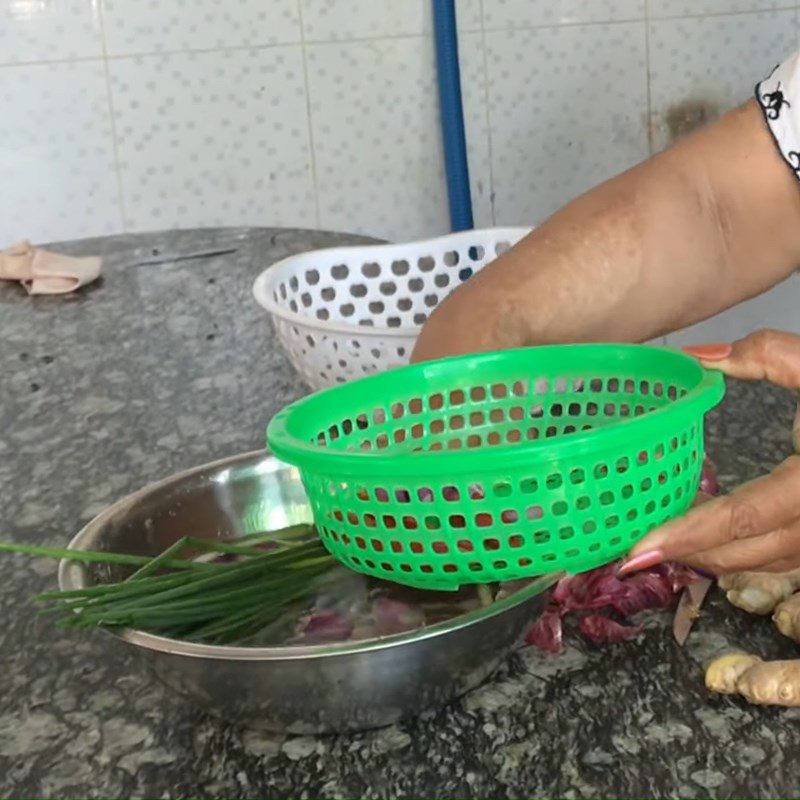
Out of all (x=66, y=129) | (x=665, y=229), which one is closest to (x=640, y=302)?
(x=665, y=229)

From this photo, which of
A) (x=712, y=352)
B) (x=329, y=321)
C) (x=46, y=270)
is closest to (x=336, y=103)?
(x=46, y=270)

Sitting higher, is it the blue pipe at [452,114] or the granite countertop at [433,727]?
the blue pipe at [452,114]

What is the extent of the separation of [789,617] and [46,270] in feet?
4.03

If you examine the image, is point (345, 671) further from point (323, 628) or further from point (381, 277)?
point (381, 277)

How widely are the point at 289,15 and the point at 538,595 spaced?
1.73m

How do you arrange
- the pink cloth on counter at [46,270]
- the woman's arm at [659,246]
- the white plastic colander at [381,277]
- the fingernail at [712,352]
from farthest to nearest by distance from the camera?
1. the pink cloth on counter at [46,270]
2. the white plastic colander at [381,277]
3. the woman's arm at [659,246]
4. the fingernail at [712,352]

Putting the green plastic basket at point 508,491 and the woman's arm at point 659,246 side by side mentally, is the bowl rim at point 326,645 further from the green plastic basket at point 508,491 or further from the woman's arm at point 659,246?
the woman's arm at point 659,246

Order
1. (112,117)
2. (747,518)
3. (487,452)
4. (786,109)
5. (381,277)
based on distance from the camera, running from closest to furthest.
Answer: (487,452), (747,518), (786,109), (381,277), (112,117)

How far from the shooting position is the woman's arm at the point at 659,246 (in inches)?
34.6

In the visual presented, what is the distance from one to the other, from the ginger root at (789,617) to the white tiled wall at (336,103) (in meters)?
1.66

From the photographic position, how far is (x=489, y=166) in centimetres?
221

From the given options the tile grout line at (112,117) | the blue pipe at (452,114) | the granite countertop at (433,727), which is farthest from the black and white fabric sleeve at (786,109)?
the tile grout line at (112,117)

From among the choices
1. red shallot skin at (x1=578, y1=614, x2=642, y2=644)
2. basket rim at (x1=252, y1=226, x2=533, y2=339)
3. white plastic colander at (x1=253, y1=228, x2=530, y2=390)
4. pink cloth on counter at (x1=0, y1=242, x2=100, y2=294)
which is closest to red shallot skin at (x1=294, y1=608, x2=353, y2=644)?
red shallot skin at (x1=578, y1=614, x2=642, y2=644)

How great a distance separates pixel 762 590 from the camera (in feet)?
2.15
